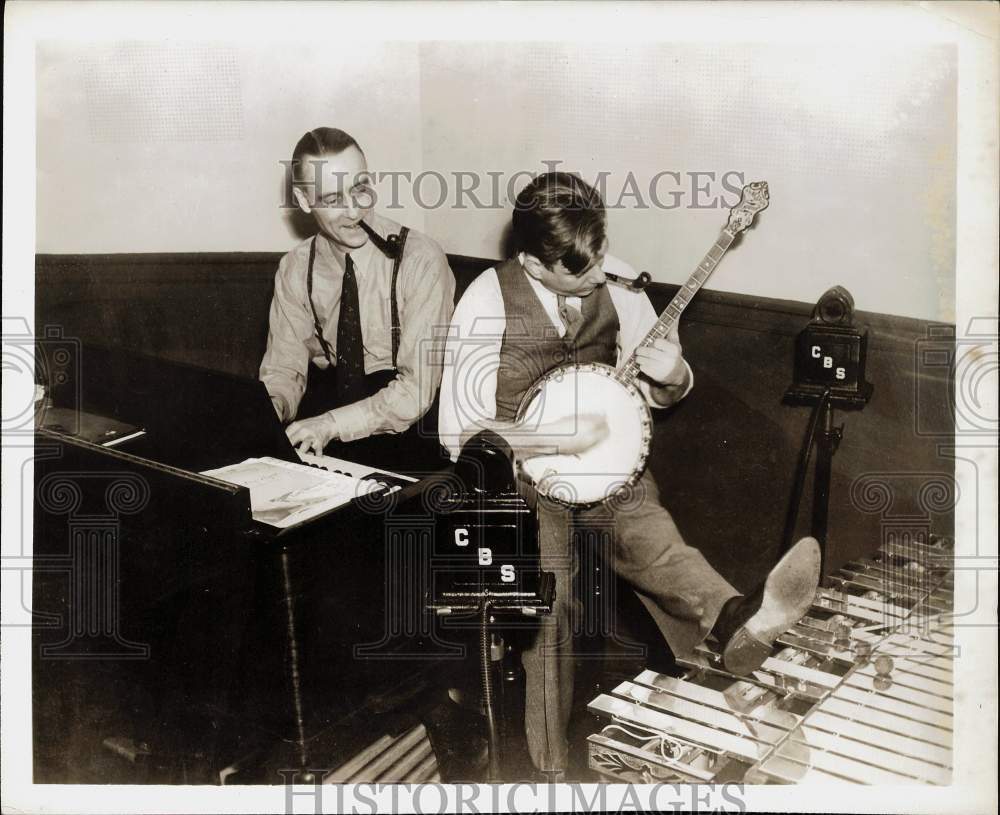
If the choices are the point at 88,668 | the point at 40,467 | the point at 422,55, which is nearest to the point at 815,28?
the point at 422,55

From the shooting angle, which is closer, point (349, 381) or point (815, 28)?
point (815, 28)

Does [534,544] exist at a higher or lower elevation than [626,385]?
lower

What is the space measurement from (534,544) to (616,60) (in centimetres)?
113

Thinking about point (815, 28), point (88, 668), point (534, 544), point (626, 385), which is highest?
point (815, 28)

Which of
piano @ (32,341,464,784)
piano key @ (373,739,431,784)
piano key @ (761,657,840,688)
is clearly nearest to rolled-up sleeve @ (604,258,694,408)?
piano @ (32,341,464,784)

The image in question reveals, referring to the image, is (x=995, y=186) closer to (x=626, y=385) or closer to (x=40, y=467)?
(x=626, y=385)

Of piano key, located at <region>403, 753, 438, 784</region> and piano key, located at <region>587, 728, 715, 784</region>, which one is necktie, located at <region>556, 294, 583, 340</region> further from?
piano key, located at <region>403, 753, 438, 784</region>

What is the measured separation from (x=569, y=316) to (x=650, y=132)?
1.50 feet

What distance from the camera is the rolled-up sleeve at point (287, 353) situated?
87.1 inches

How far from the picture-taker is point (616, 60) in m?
2.10

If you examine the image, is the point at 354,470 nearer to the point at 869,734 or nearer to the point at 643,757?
the point at 643,757

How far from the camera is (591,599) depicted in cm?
219

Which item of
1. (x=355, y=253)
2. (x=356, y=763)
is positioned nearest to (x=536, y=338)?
(x=355, y=253)

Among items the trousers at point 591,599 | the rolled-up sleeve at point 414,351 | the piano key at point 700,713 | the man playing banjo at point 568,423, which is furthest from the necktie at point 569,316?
the piano key at point 700,713
